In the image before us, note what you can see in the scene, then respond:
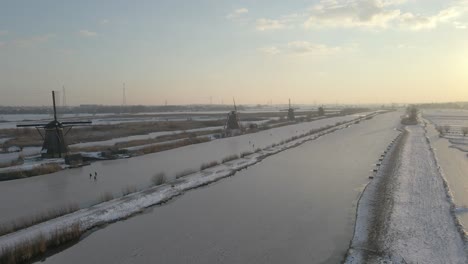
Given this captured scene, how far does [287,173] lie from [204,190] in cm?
587

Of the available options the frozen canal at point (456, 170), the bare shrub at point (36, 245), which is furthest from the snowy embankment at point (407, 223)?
the bare shrub at point (36, 245)

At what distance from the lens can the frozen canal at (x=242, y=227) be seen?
9.48 meters

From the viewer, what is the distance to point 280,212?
13.1 meters

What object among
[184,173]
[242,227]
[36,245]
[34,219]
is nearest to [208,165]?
[184,173]

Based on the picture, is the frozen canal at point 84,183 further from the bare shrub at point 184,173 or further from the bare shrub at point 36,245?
the bare shrub at point 36,245

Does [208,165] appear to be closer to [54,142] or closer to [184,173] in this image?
[184,173]

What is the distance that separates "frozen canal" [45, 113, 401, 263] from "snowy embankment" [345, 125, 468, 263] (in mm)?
546

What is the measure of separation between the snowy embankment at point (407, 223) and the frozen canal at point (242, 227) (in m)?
0.55

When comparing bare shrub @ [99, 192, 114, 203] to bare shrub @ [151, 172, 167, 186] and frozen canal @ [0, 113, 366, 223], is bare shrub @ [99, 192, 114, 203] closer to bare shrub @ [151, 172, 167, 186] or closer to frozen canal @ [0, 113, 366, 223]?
frozen canal @ [0, 113, 366, 223]

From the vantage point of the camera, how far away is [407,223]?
11500 mm

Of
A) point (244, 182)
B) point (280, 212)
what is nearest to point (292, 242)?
point (280, 212)

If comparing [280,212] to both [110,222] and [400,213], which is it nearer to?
[400,213]

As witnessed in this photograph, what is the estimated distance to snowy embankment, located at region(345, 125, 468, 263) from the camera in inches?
361

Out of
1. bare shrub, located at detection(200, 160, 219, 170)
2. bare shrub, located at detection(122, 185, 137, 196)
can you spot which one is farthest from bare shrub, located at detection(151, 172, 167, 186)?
bare shrub, located at detection(200, 160, 219, 170)
